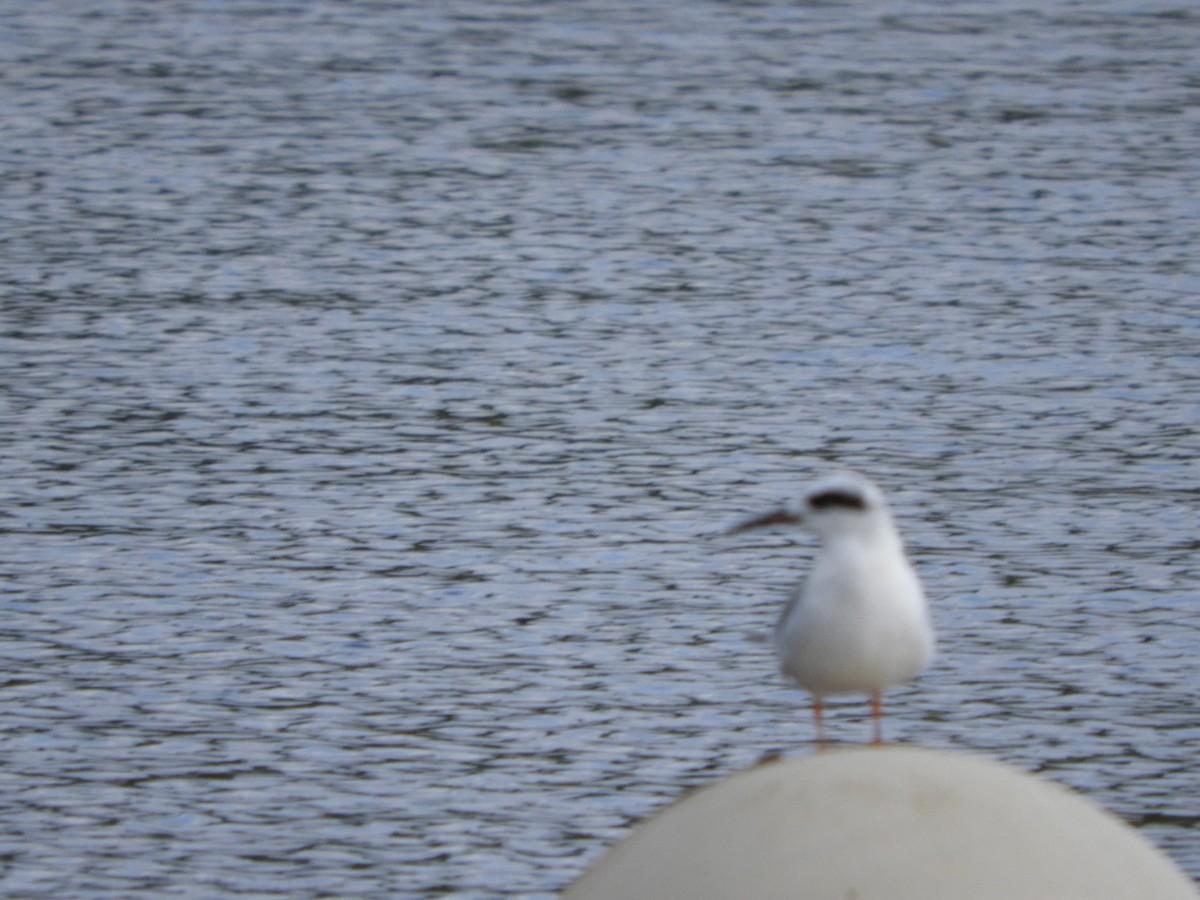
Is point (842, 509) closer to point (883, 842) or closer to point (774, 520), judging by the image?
point (774, 520)

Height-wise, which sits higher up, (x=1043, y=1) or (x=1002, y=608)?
(x=1043, y=1)

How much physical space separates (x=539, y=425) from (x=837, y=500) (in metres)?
8.57

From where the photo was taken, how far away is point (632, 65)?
28.9 m

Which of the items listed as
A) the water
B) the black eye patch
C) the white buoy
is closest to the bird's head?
the black eye patch

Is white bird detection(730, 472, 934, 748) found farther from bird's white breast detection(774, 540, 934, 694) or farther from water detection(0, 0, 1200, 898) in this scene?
water detection(0, 0, 1200, 898)

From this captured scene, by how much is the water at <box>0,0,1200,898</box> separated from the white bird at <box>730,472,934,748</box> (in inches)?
94.3

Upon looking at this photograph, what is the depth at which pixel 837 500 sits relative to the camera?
25.5 feet

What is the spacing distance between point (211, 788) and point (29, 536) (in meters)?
3.96

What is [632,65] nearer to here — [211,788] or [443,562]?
[443,562]

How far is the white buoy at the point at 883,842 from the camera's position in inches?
248

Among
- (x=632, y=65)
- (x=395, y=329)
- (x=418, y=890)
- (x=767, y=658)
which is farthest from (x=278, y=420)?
(x=632, y=65)

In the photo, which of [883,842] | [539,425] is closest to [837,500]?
[883,842]

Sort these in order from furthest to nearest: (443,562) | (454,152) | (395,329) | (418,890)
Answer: (454,152) → (395,329) → (443,562) → (418,890)

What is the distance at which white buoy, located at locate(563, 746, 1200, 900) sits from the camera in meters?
6.30
